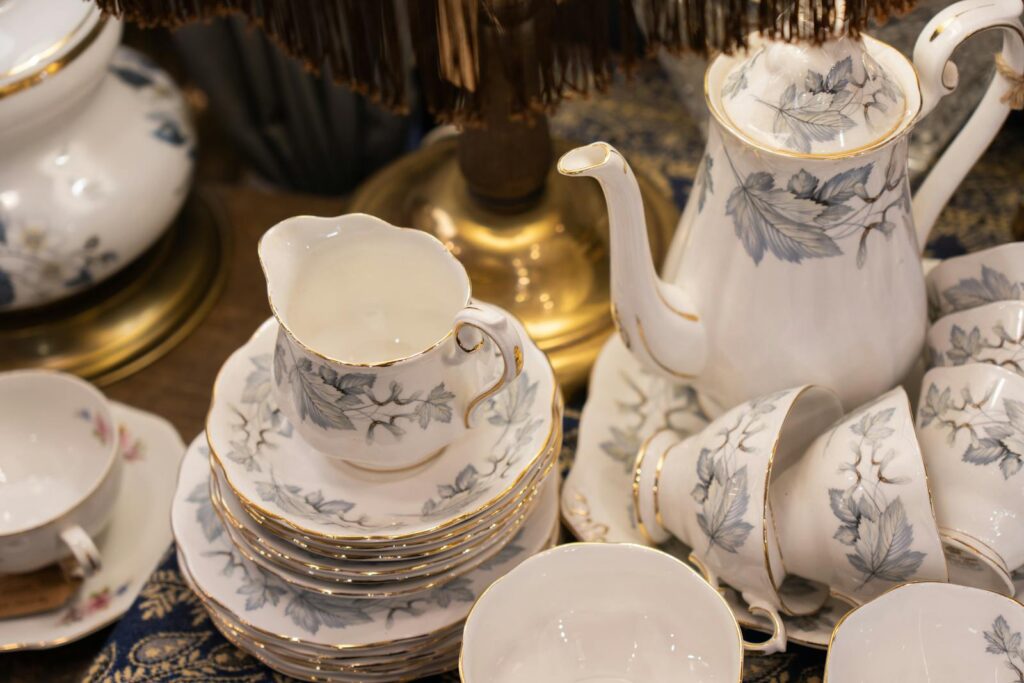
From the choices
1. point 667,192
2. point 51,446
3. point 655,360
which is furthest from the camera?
point 667,192

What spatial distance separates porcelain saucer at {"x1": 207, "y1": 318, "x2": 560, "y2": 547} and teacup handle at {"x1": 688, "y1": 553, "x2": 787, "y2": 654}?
0.10m

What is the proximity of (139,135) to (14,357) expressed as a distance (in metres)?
0.18

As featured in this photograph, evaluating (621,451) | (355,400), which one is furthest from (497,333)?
(621,451)

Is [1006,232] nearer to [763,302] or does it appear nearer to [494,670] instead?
[763,302]

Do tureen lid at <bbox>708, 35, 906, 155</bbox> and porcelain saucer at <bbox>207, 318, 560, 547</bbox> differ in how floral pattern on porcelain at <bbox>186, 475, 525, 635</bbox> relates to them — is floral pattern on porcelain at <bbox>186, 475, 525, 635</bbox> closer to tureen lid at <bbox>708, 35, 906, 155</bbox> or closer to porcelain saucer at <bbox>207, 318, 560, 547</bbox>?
porcelain saucer at <bbox>207, 318, 560, 547</bbox>

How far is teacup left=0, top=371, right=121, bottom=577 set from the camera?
67 centimetres

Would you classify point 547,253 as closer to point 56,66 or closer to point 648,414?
point 648,414

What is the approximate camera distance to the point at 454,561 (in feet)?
1.77

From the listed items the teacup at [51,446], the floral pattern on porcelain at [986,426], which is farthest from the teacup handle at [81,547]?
the floral pattern on porcelain at [986,426]

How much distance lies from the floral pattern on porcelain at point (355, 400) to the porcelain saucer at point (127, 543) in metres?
0.19

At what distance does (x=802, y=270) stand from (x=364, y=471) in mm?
242

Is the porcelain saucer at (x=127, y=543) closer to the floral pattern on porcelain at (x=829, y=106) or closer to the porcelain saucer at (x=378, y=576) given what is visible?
the porcelain saucer at (x=378, y=576)

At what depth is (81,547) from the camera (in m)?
0.63

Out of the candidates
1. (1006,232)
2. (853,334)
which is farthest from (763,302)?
(1006,232)
